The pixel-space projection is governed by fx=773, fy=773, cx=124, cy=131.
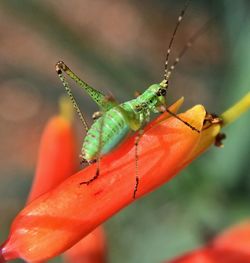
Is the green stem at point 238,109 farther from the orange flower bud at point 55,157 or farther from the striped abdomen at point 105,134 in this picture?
the orange flower bud at point 55,157

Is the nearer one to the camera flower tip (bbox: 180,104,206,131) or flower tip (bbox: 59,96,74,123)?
flower tip (bbox: 180,104,206,131)

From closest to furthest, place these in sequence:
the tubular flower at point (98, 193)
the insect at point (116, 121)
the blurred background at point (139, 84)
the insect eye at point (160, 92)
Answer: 1. the tubular flower at point (98, 193)
2. the insect at point (116, 121)
3. the insect eye at point (160, 92)
4. the blurred background at point (139, 84)

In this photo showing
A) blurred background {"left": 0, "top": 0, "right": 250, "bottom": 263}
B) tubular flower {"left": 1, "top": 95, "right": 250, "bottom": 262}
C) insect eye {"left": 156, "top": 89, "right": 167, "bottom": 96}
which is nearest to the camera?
tubular flower {"left": 1, "top": 95, "right": 250, "bottom": 262}

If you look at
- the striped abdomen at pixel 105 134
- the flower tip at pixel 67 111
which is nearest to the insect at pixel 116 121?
the striped abdomen at pixel 105 134

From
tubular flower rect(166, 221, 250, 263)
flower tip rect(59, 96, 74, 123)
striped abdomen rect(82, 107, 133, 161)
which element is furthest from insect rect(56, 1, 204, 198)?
tubular flower rect(166, 221, 250, 263)

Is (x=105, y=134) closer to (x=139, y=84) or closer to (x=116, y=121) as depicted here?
(x=116, y=121)

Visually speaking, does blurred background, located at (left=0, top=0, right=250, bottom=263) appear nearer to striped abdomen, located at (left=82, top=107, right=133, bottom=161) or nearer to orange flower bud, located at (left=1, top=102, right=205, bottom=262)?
striped abdomen, located at (left=82, top=107, right=133, bottom=161)
